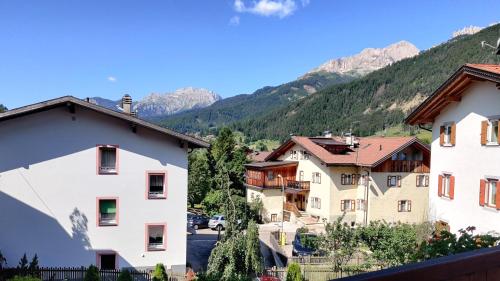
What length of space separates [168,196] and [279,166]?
73.4 ft

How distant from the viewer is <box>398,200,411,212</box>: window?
121ft

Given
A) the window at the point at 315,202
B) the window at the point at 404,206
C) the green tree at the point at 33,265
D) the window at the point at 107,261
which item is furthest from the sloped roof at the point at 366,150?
the green tree at the point at 33,265

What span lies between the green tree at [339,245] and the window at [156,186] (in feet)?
30.3

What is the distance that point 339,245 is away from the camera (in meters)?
22.0

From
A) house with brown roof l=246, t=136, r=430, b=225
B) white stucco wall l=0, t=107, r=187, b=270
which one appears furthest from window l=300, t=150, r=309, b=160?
white stucco wall l=0, t=107, r=187, b=270

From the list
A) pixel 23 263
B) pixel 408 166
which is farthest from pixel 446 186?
pixel 23 263

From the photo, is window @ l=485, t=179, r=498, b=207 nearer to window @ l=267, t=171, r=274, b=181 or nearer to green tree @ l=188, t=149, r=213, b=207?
window @ l=267, t=171, r=274, b=181

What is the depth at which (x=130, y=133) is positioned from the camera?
19984 mm

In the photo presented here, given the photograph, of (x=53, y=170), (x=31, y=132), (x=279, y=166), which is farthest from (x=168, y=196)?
(x=279, y=166)

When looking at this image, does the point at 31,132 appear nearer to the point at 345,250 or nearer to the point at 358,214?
the point at 345,250

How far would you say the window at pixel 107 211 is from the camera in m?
19.5

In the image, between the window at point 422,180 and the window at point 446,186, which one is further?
the window at point 422,180

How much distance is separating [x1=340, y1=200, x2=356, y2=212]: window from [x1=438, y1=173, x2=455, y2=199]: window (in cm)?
1786

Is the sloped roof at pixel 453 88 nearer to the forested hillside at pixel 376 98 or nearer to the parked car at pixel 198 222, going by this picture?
the parked car at pixel 198 222
